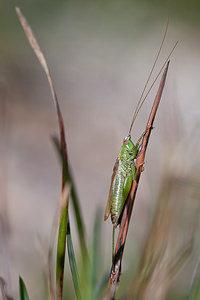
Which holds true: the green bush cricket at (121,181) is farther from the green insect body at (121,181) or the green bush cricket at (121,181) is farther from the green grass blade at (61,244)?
the green grass blade at (61,244)

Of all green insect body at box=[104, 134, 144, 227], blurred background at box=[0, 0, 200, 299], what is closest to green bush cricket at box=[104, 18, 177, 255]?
green insect body at box=[104, 134, 144, 227]

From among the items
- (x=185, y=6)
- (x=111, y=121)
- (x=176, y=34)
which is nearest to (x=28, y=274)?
(x=111, y=121)

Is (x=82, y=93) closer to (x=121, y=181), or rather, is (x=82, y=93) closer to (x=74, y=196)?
(x=121, y=181)

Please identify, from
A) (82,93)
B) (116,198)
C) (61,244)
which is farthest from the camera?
(82,93)

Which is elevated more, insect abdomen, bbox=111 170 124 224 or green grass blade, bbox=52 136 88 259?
green grass blade, bbox=52 136 88 259

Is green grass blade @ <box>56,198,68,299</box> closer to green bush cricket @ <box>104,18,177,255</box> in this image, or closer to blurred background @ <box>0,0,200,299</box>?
green bush cricket @ <box>104,18,177,255</box>

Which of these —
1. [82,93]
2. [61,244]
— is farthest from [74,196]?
[82,93]
